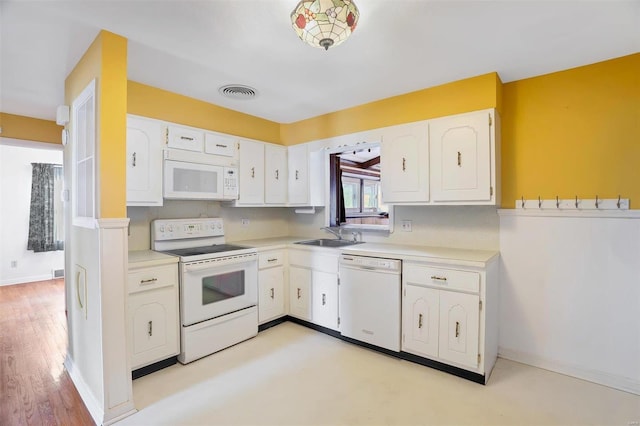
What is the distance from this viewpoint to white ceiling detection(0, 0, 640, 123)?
166 centimetres

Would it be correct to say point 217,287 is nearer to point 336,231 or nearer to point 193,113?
point 336,231

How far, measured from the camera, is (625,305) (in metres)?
2.17

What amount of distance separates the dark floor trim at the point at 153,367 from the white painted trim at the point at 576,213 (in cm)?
310

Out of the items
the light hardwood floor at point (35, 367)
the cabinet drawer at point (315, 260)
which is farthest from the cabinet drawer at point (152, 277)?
the cabinet drawer at point (315, 260)

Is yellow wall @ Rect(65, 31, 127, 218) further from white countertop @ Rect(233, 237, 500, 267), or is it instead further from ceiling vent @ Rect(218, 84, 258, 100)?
white countertop @ Rect(233, 237, 500, 267)

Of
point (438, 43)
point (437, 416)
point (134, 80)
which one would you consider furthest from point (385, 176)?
point (134, 80)

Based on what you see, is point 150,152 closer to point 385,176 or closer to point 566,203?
point 385,176

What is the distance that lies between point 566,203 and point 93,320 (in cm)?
356

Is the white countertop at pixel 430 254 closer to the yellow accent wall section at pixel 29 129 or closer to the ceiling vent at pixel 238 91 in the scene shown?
the ceiling vent at pixel 238 91

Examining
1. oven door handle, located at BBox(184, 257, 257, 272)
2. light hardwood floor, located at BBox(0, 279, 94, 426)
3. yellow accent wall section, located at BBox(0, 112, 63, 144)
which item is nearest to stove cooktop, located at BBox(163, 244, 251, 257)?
oven door handle, located at BBox(184, 257, 257, 272)

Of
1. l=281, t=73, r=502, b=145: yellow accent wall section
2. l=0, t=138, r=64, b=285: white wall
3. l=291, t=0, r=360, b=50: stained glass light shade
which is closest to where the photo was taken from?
l=291, t=0, r=360, b=50: stained glass light shade

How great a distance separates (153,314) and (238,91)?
6.90 ft

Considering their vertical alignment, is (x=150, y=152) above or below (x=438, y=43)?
below

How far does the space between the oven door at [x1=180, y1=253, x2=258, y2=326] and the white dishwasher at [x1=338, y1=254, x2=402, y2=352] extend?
0.93 metres
